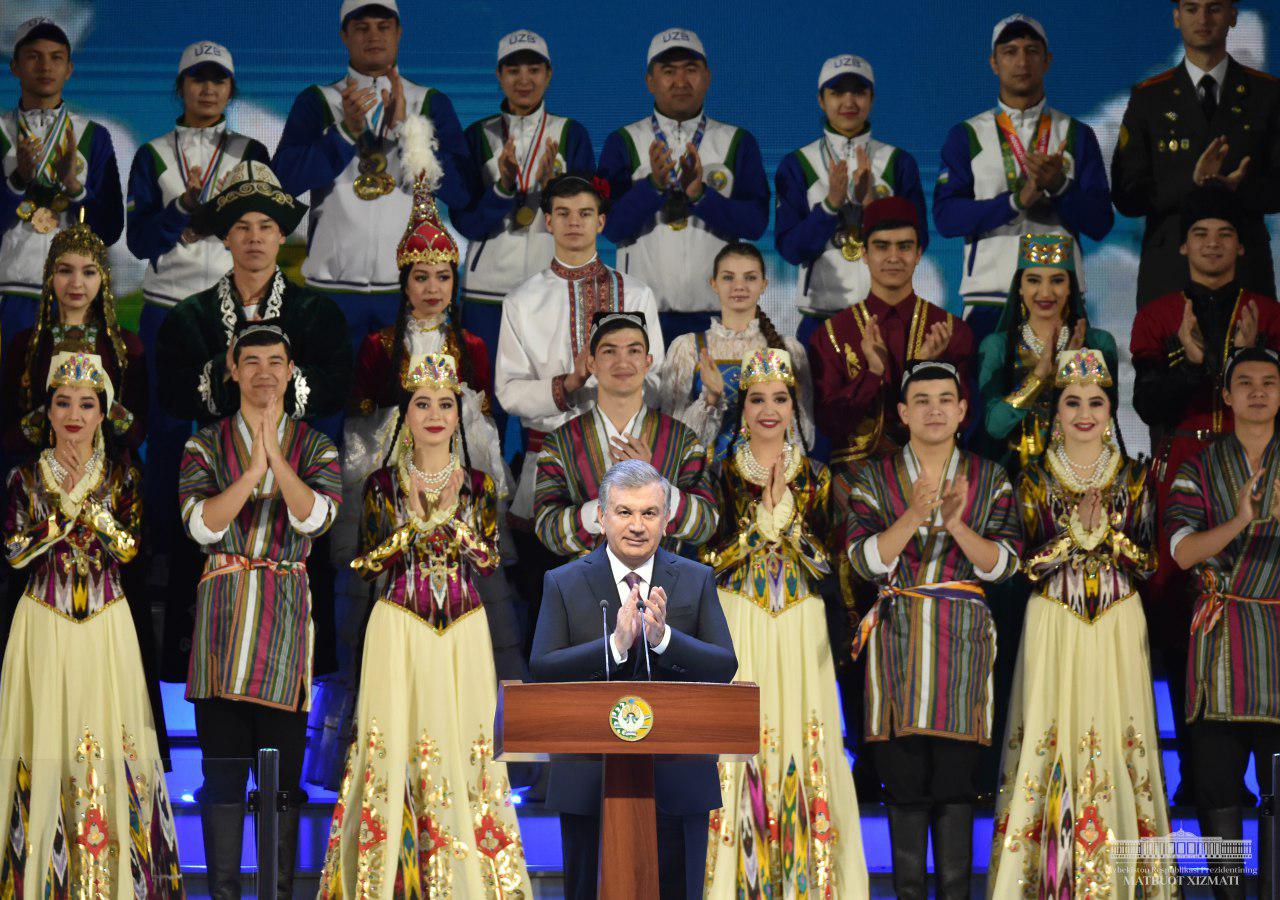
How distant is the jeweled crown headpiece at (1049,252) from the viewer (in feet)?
18.2

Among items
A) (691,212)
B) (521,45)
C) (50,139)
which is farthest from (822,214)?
(50,139)

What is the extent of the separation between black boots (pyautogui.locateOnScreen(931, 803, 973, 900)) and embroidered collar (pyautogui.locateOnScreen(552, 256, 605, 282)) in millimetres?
1993

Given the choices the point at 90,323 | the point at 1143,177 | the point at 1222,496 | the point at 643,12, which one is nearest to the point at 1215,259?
the point at 1143,177

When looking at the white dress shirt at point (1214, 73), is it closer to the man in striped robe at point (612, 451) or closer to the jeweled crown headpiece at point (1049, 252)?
the jeweled crown headpiece at point (1049, 252)

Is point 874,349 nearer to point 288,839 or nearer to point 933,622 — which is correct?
point 933,622

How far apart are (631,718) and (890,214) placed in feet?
10.1

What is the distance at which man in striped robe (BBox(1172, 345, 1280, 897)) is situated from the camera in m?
4.87

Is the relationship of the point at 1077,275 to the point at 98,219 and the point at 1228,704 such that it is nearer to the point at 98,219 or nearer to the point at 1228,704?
the point at 1228,704

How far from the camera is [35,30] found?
600 cm

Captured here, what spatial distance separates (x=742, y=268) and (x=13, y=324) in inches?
90.8

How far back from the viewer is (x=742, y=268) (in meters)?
5.61

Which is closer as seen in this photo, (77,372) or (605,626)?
(605,626)

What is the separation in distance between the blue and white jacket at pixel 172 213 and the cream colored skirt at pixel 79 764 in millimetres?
1341

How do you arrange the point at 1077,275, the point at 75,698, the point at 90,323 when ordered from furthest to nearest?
1. the point at 1077,275
2. the point at 90,323
3. the point at 75,698
